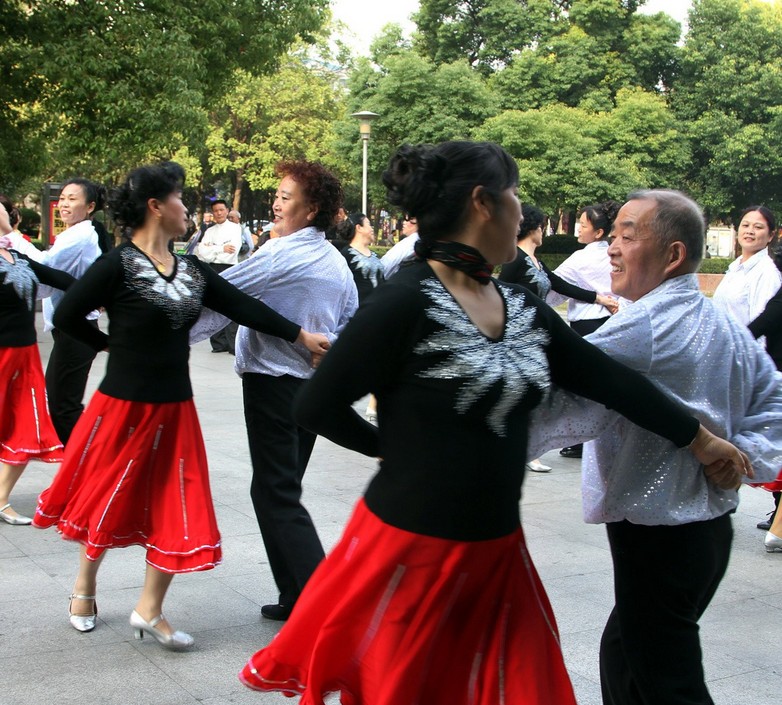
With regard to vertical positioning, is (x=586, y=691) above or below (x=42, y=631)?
above

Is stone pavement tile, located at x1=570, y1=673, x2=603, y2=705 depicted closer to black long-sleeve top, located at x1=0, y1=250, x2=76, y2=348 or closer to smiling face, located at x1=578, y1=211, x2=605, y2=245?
black long-sleeve top, located at x1=0, y1=250, x2=76, y2=348

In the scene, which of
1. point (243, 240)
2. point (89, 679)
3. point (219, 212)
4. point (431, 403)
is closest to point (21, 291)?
point (89, 679)

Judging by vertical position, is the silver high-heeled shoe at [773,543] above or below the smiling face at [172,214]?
below

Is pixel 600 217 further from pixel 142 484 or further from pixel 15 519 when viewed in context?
pixel 142 484

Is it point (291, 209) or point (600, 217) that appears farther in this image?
point (600, 217)

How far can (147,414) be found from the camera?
397cm

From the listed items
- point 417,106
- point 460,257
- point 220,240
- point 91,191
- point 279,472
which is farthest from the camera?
point 417,106

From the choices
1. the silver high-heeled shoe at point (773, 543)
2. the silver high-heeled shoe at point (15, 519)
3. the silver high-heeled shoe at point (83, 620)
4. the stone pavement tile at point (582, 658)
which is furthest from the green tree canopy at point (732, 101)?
the silver high-heeled shoe at point (83, 620)

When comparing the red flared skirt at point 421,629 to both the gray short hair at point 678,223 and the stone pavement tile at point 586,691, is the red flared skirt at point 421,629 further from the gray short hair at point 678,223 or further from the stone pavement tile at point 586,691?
the stone pavement tile at point 586,691

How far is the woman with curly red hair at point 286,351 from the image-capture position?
168 inches

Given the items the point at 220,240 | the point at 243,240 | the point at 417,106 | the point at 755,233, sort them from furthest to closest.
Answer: the point at 417,106
the point at 243,240
the point at 220,240
the point at 755,233

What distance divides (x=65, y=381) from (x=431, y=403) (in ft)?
16.9

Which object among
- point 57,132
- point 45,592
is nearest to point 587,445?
point 45,592

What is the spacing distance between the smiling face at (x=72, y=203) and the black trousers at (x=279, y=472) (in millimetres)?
2709
